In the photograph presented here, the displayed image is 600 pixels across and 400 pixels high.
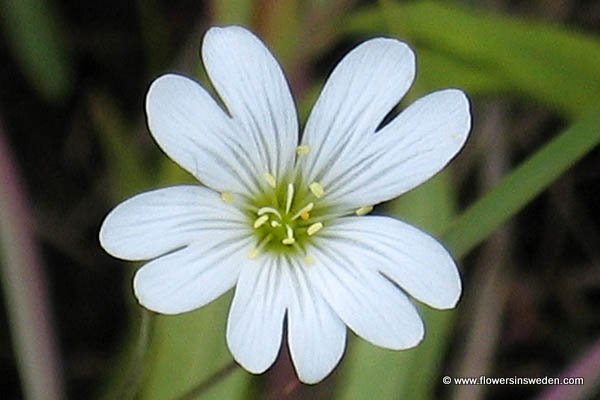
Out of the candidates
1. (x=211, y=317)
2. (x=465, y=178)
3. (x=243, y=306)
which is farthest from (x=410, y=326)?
(x=465, y=178)

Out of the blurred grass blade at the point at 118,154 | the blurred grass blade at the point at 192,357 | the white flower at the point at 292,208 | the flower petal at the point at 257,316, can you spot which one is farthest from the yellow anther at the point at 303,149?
the blurred grass blade at the point at 118,154

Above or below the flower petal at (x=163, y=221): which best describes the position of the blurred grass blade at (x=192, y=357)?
below

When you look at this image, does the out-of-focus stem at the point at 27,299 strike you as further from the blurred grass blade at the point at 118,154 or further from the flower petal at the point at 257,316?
the flower petal at the point at 257,316

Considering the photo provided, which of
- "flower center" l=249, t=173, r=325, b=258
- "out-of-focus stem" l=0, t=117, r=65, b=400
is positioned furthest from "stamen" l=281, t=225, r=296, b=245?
"out-of-focus stem" l=0, t=117, r=65, b=400

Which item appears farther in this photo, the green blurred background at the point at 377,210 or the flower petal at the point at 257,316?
the green blurred background at the point at 377,210

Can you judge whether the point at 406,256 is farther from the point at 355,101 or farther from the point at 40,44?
the point at 40,44

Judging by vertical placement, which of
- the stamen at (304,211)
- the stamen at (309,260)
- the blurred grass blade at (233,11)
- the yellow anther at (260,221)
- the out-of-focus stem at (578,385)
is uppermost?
the blurred grass blade at (233,11)

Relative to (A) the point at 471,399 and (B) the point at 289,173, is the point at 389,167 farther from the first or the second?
(A) the point at 471,399
